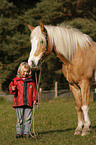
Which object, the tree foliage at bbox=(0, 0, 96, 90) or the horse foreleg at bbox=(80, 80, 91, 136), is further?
the tree foliage at bbox=(0, 0, 96, 90)

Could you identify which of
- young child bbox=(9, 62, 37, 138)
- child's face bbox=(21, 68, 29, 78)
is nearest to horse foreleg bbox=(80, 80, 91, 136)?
young child bbox=(9, 62, 37, 138)

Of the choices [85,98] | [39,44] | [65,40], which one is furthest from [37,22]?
[85,98]

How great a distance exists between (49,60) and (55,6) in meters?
4.20

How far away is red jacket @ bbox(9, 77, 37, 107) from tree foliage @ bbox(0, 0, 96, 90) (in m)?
13.8

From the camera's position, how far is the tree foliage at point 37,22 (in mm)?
19562

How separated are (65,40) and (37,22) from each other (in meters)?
15.3

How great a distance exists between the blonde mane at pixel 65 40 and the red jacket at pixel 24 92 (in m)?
0.90

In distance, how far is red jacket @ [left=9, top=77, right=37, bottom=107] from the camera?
192 inches

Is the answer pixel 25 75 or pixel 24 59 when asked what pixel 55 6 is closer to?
pixel 24 59

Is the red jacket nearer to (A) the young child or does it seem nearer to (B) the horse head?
(A) the young child

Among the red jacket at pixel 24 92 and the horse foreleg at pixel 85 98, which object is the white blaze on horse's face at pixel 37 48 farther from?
the horse foreleg at pixel 85 98

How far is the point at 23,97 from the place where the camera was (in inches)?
192

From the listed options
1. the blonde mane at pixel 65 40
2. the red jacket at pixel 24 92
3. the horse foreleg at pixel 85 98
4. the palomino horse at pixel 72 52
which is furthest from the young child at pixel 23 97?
the horse foreleg at pixel 85 98

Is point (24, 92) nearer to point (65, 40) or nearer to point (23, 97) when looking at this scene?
point (23, 97)
